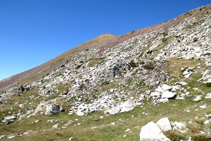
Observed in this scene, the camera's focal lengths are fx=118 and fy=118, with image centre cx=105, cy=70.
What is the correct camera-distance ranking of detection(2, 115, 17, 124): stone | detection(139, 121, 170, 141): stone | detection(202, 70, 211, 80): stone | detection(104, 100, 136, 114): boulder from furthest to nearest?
detection(2, 115, 17, 124): stone, detection(202, 70, 211, 80): stone, detection(104, 100, 136, 114): boulder, detection(139, 121, 170, 141): stone

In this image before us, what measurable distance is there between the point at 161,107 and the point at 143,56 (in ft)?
81.3

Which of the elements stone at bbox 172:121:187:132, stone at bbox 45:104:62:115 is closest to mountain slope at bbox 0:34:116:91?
stone at bbox 45:104:62:115

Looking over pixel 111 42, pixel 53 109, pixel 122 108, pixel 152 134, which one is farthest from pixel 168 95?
pixel 111 42

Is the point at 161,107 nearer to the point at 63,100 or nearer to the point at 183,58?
the point at 183,58

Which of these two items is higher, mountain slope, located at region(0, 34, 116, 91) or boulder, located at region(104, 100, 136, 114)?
mountain slope, located at region(0, 34, 116, 91)

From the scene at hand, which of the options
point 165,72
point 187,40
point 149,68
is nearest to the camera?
point 165,72

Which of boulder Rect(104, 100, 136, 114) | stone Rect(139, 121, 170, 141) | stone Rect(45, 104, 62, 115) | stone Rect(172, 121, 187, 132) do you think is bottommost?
boulder Rect(104, 100, 136, 114)

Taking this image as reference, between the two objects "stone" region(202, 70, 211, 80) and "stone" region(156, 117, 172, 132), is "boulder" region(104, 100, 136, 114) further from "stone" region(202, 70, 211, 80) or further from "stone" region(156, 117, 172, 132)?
"stone" region(202, 70, 211, 80)

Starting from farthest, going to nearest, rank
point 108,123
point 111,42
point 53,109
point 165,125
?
point 111,42 → point 53,109 → point 108,123 → point 165,125

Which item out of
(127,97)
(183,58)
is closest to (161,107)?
(127,97)

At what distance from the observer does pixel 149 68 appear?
98.7 ft

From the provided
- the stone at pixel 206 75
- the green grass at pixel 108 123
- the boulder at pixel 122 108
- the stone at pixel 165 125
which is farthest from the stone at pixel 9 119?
the stone at pixel 206 75

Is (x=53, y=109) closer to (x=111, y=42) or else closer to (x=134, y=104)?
(x=134, y=104)

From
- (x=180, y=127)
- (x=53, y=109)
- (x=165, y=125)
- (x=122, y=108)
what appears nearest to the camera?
(x=180, y=127)
